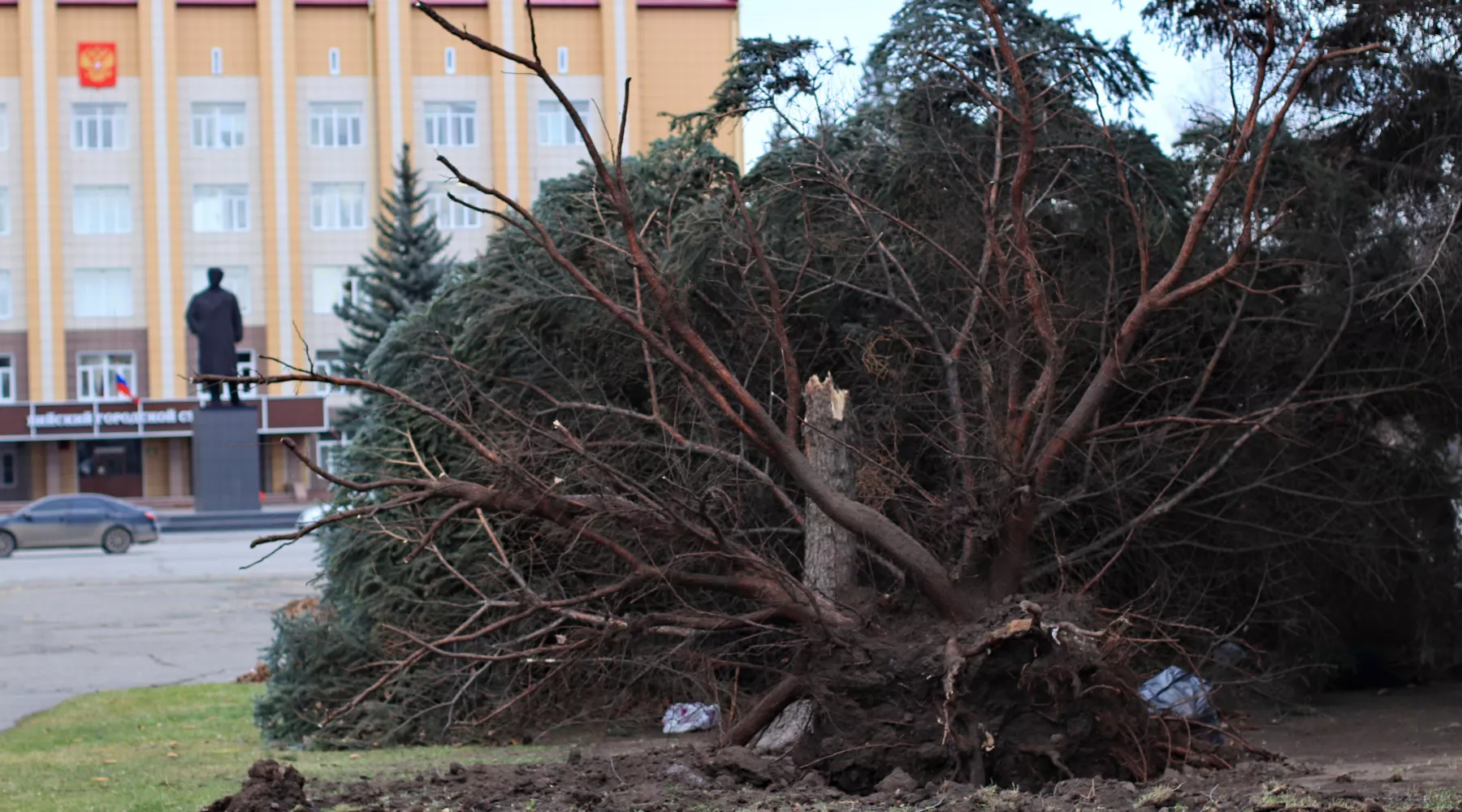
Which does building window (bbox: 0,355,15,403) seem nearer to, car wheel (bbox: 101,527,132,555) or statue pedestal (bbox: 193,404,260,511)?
statue pedestal (bbox: 193,404,260,511)

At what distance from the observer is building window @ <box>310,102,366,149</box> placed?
4984 centimetres

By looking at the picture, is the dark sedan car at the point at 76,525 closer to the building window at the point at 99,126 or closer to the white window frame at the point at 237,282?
the white window frame at the point at 237,282

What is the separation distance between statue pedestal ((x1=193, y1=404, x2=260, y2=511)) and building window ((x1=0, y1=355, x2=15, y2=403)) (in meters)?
10.9

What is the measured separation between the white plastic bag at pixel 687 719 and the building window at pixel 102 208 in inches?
1811

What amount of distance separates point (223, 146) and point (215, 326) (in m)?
11.1

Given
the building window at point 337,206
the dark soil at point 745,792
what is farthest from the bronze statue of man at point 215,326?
the dark soil at point 745,792

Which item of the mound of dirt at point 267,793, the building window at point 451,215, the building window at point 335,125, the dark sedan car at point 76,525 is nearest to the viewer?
the mound of dirt at point 267,793

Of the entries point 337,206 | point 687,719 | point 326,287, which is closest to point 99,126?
point 337,206

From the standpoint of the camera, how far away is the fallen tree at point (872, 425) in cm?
659

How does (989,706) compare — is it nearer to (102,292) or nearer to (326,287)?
(326,287)

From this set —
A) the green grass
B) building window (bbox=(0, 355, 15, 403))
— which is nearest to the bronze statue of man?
building window (bbox=(0, 355, 15, 403))

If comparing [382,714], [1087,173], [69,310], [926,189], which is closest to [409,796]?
[382,714]

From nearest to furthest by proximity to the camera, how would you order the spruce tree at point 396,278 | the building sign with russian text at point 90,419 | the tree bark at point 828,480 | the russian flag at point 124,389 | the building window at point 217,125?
1. the tree bark at point 828,480
2. the spruce tree at point 396,278
3. the russian flag at point 124,389
4. the building sign with russian text at point 90,419
5. the building window at point 217,125

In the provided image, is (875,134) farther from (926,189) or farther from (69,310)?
(69,310)
